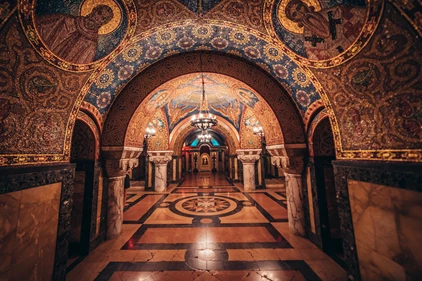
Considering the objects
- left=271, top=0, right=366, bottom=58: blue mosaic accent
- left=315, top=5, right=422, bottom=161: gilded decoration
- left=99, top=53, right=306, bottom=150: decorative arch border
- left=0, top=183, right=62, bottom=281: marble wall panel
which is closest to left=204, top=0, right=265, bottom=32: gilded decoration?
left=271, top=0, right=366, bottom=58: blue mosaic accent

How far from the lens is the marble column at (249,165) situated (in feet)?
34.7

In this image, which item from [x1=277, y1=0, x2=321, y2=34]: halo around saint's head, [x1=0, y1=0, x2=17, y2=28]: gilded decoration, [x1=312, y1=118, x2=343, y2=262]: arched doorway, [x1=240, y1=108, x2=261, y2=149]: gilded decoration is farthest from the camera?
[x1=240, y1=108, x2=261, y2=149]: gilded decoration

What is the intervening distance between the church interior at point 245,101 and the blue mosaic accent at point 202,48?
0.03 m

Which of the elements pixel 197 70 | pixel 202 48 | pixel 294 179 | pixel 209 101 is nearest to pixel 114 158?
pixel 197 70

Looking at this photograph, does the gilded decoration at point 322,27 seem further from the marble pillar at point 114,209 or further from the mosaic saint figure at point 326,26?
the marble pillar at point 114,209

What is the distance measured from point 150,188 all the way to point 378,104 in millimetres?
11271

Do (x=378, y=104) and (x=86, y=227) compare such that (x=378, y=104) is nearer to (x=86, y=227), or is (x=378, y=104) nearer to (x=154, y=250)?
(x=154, y=250)

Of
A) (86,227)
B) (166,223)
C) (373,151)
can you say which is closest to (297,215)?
(373,151)

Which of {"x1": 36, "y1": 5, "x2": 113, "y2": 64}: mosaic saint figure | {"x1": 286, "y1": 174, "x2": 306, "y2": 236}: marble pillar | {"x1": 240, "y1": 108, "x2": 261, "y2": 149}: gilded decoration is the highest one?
{"x1": 36, "y1": 5, "x2": 113, "y2": 64}: mosaic saint figure

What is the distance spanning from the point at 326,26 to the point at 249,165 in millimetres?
8985

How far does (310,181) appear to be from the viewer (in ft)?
14.1

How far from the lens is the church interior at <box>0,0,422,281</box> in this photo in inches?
77.4

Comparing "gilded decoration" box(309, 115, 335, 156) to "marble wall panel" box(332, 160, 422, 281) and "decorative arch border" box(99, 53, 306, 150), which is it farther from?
"marble wall panel" box(332, 160, 422, 281)

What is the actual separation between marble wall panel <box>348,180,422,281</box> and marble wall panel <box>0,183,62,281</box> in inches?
180
